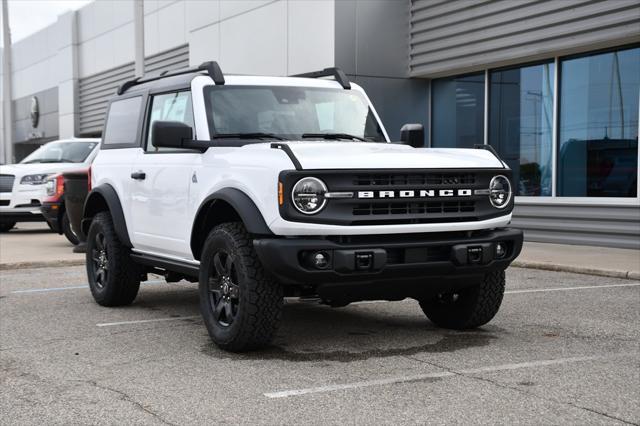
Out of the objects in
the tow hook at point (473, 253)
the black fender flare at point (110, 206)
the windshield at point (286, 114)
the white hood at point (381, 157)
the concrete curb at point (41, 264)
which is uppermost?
the windshield at point (286, 114)

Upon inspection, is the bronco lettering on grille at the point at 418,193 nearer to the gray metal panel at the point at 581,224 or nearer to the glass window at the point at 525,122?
the gray metal panel at the point at 581,224

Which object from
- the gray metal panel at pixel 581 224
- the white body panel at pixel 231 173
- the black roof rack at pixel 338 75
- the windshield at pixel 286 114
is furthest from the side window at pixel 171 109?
the gray metal panel at pixel 581 224

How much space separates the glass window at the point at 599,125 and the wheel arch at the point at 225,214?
29.3 feet

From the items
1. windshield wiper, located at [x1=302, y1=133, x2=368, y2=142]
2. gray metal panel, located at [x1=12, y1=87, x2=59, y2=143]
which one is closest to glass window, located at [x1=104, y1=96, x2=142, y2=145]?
windshield wiper, located at [x1=302, y1=133, x2=368, y2=142]

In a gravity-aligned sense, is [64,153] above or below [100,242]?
above

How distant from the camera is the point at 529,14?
48.4 ft

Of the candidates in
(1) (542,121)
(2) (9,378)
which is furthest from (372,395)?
(1) (542,121)

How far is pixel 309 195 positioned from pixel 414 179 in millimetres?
785

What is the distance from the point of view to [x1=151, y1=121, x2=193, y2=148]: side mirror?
20.8 feet

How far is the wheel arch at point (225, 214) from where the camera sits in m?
5.62

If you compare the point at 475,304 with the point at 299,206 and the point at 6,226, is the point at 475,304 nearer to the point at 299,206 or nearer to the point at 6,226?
the point at 299,206

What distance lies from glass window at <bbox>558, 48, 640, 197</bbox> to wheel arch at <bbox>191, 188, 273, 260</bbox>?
29.3 ft

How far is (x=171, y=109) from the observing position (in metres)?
7.31

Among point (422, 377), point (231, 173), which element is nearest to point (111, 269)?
point (231, 173)
